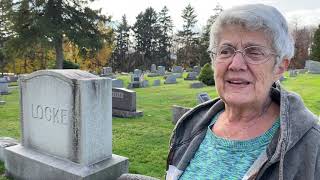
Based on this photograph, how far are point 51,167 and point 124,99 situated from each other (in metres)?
6.46

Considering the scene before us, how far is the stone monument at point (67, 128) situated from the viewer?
4.85 metres

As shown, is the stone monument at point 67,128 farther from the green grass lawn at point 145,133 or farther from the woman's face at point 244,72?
the woman's face at point 244,72

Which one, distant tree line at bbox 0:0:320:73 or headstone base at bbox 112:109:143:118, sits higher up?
distant tree line at bbox 0:0:320:73

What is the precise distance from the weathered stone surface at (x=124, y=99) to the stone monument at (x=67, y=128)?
19.0 feet

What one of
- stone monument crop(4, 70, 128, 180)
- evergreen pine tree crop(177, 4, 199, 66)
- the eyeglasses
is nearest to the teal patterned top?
the eyeglasses

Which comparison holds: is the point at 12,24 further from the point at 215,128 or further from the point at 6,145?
the point at 215,128

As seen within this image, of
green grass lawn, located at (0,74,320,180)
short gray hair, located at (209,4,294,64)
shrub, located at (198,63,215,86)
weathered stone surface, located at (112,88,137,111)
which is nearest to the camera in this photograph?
short gray hair, located at (209,4,294,64)

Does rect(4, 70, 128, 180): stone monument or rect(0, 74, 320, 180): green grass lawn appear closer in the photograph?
rect(4, 70, 128, 180): stone monument

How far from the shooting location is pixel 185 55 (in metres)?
55.8

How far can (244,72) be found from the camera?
1.77 metres

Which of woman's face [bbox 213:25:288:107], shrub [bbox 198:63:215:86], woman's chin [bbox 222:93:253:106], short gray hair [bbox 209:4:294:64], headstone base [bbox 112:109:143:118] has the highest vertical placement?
short gray hair [bbox 209:4:294:64]

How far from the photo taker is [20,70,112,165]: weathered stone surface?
4.85 metres

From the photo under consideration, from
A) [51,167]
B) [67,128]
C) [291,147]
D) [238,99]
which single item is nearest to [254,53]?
[238,99]

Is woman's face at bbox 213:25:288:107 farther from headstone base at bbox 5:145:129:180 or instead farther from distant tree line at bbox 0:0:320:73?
headstone base at bbox 5:145:129:180
